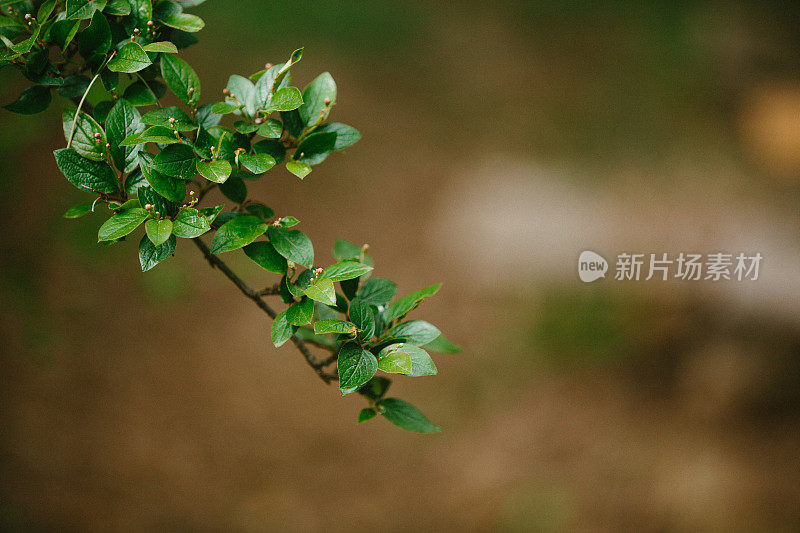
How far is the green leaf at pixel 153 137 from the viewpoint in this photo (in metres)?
0.54

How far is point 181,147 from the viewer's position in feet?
1.88

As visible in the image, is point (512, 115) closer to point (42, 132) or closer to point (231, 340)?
point (231, 340)

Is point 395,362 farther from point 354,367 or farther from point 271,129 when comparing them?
point 271,129

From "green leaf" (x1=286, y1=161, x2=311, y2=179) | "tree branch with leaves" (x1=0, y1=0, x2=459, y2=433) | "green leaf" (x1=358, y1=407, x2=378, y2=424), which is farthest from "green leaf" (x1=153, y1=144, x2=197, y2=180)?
"green leaf" (x1=358, y1=407, x2=378, y2=424)

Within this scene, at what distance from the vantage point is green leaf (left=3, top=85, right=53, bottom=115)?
62 centimetres

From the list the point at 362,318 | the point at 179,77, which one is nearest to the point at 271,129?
the point at 179,77

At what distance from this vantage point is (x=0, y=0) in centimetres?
60

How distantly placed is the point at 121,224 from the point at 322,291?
8.9 inches

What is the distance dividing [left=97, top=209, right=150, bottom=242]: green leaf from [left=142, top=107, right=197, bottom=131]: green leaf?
4.0 inches

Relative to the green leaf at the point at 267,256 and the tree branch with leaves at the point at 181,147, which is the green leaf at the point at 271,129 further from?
the green leaf at the point at 267,256

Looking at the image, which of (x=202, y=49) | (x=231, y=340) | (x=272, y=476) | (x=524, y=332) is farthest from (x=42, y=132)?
(x=524, y=332)

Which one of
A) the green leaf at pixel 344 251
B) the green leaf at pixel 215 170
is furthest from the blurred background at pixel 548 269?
the green leaf at pixel 215 170

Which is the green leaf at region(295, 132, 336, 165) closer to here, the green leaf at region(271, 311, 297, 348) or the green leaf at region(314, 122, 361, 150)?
the green leaf at region(314, 122, 361, 150)

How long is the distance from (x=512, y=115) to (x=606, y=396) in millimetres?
1179
